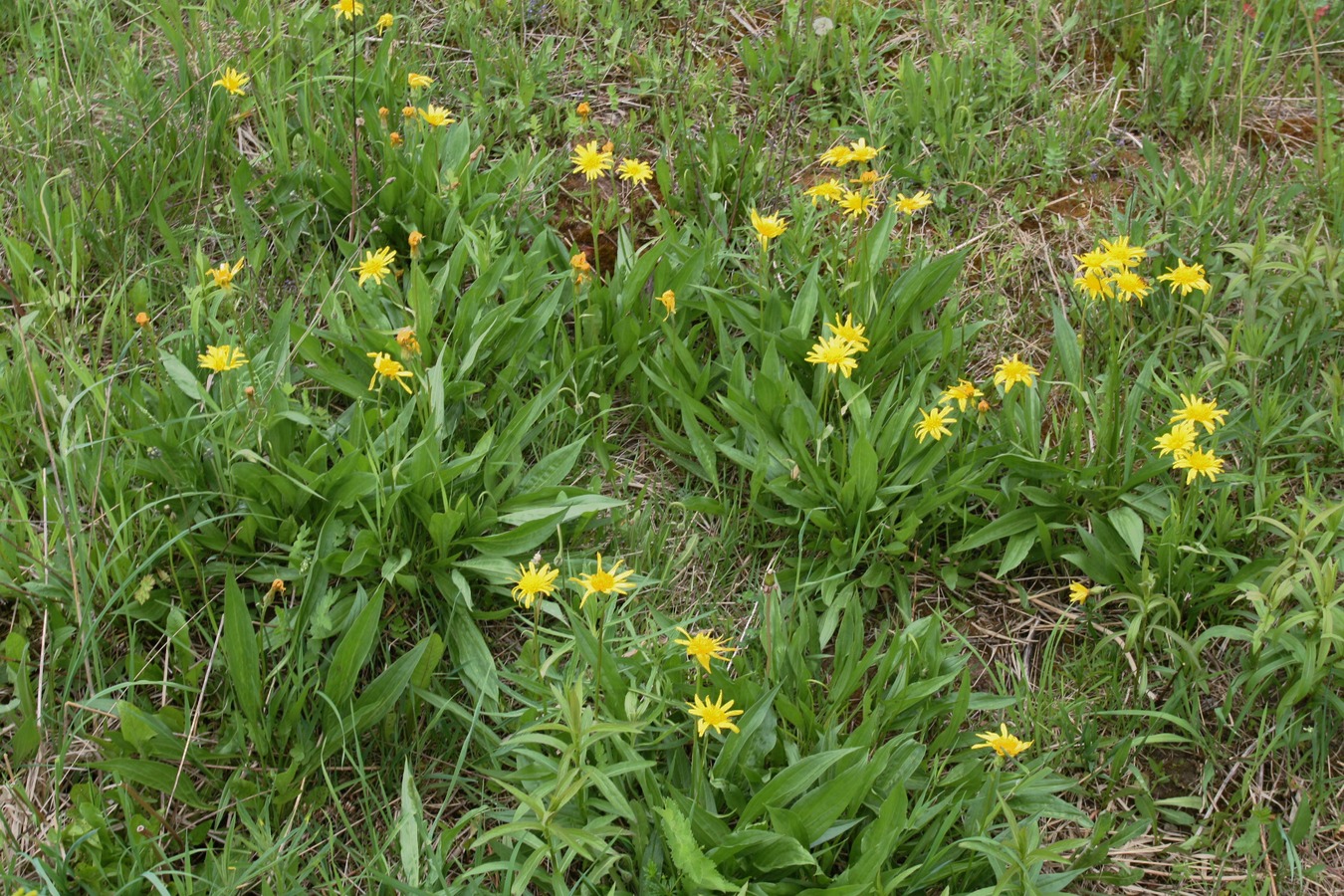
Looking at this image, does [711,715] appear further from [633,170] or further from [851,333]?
[633,170]

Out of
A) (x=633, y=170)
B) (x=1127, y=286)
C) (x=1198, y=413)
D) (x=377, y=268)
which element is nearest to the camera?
(x=1198, y=413)

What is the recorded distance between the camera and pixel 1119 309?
112 inches

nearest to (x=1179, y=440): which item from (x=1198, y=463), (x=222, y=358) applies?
(x=1198, y=463)

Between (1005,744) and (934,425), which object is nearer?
(1005,744)

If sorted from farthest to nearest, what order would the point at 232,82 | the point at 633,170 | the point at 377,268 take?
the point at 232,82 < the point at 633,170 < the point at 377,268

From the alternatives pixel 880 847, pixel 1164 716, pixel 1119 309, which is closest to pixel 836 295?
pixel 1119 309

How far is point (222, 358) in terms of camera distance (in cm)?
235

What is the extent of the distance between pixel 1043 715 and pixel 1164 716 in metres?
0.22

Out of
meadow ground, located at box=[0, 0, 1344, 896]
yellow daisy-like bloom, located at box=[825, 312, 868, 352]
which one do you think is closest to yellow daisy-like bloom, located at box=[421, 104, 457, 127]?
meadow ground, located at box=[0, 0, 1344, 896]

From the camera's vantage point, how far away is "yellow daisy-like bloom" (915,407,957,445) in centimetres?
243

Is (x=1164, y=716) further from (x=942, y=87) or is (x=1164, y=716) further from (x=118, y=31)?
(x=118, y=31)

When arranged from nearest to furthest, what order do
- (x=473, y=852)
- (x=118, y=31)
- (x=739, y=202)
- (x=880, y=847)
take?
(x=880, y=847) < (x=473, y=852) < (x=739, y=202) < (x=118, y=31)

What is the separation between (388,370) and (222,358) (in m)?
0.33

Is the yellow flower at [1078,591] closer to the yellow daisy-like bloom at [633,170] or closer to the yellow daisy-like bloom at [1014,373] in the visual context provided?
the yellow daisy-like bloom at [1014,373]
